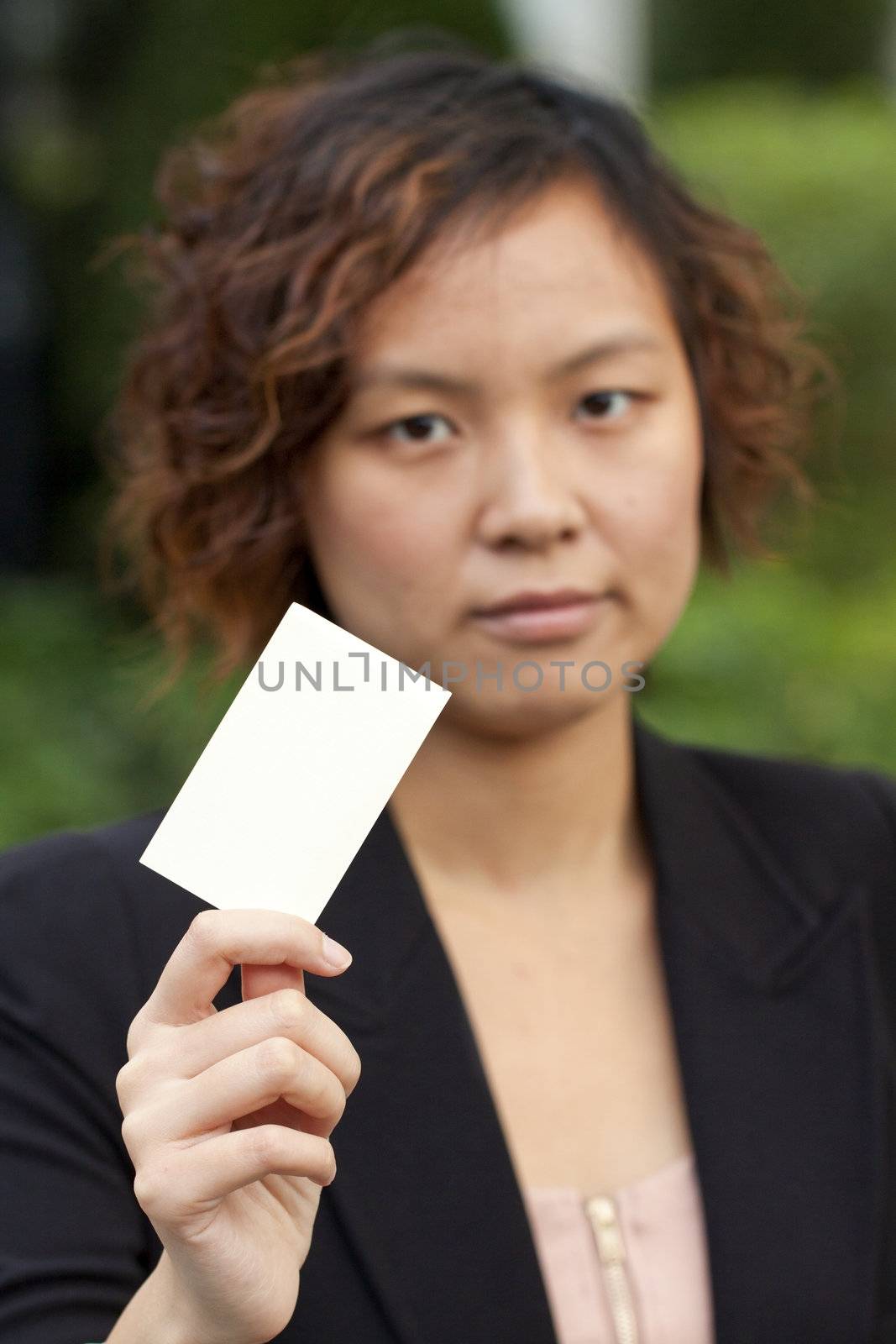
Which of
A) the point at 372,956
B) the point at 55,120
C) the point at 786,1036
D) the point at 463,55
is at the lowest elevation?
the point at 786,1036

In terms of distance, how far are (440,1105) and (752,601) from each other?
2755mm

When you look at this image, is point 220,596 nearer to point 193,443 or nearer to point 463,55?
point 193,443

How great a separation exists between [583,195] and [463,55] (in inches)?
14.2

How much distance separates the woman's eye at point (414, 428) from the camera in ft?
5.23

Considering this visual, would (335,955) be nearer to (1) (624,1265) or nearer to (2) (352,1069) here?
(2) (352,1069)

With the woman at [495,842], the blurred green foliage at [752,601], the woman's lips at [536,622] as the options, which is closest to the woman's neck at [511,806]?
the woman at [495,842]

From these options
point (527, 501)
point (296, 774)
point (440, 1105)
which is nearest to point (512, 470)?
point (527, 501)

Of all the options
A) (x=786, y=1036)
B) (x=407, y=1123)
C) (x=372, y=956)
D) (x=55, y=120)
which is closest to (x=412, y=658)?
(x=372, y=956)

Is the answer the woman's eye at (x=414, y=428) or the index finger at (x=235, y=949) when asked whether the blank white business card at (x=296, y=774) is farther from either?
the woman's eye at (x=414, y=428)

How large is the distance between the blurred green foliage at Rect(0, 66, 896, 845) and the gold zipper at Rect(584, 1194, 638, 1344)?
2.18m

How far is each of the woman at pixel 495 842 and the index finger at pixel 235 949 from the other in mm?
357

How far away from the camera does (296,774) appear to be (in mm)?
1139

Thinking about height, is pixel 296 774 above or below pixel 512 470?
below

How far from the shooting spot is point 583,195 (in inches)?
66.7
